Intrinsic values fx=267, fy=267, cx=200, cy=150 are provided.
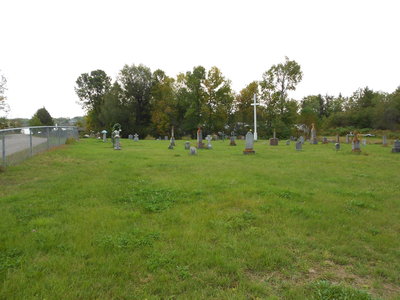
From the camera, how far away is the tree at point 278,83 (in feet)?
128

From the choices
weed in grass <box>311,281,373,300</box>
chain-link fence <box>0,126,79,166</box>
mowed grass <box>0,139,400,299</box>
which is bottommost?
weed in grass <box>311,281,373,300</box>

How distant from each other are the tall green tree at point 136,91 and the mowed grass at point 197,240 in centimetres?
3957

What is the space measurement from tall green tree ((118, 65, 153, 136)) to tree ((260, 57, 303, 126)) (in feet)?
64.5

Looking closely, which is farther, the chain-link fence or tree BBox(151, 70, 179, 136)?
tree BBox(151, 70, 179, 136)

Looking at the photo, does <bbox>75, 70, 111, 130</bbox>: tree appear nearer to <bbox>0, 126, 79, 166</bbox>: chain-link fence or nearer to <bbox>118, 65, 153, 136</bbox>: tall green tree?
<bbox>118, 65, 153, 136</bbox>: tall green tree

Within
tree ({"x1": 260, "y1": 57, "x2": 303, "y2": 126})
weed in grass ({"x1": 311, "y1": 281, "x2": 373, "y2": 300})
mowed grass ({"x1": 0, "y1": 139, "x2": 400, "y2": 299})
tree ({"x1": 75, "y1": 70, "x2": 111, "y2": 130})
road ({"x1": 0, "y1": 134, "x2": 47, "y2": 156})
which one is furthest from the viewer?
tree ({"x1": 75, "y1": 70, "x2": 111, "y2": 130})

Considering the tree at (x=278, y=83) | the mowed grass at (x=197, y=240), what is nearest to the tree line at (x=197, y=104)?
the tree at (x=278, y=83)

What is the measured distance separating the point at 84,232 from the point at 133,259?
1.13 metres

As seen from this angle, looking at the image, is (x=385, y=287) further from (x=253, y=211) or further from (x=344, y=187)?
(x=344, y=187)

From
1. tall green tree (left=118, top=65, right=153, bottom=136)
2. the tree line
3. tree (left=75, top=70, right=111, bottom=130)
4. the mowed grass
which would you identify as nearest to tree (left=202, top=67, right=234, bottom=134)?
the tree line

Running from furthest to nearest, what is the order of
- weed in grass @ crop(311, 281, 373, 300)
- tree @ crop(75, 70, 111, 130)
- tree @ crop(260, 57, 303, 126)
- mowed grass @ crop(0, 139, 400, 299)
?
tree @ crop(75, 70, 111, 130) < tree @ crop(260, 57, 303, 126) < mowed grass @ crop(0, 139, 400, 299) < weed in grass @ crop(311, 281, 373, 300)

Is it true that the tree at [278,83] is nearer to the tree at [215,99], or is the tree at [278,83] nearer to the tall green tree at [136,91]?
the tree at [215,99]

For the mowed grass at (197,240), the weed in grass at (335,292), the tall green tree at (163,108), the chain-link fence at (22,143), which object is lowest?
the weed in grass at (335,292)

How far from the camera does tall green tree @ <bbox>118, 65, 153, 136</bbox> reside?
45.4 m
